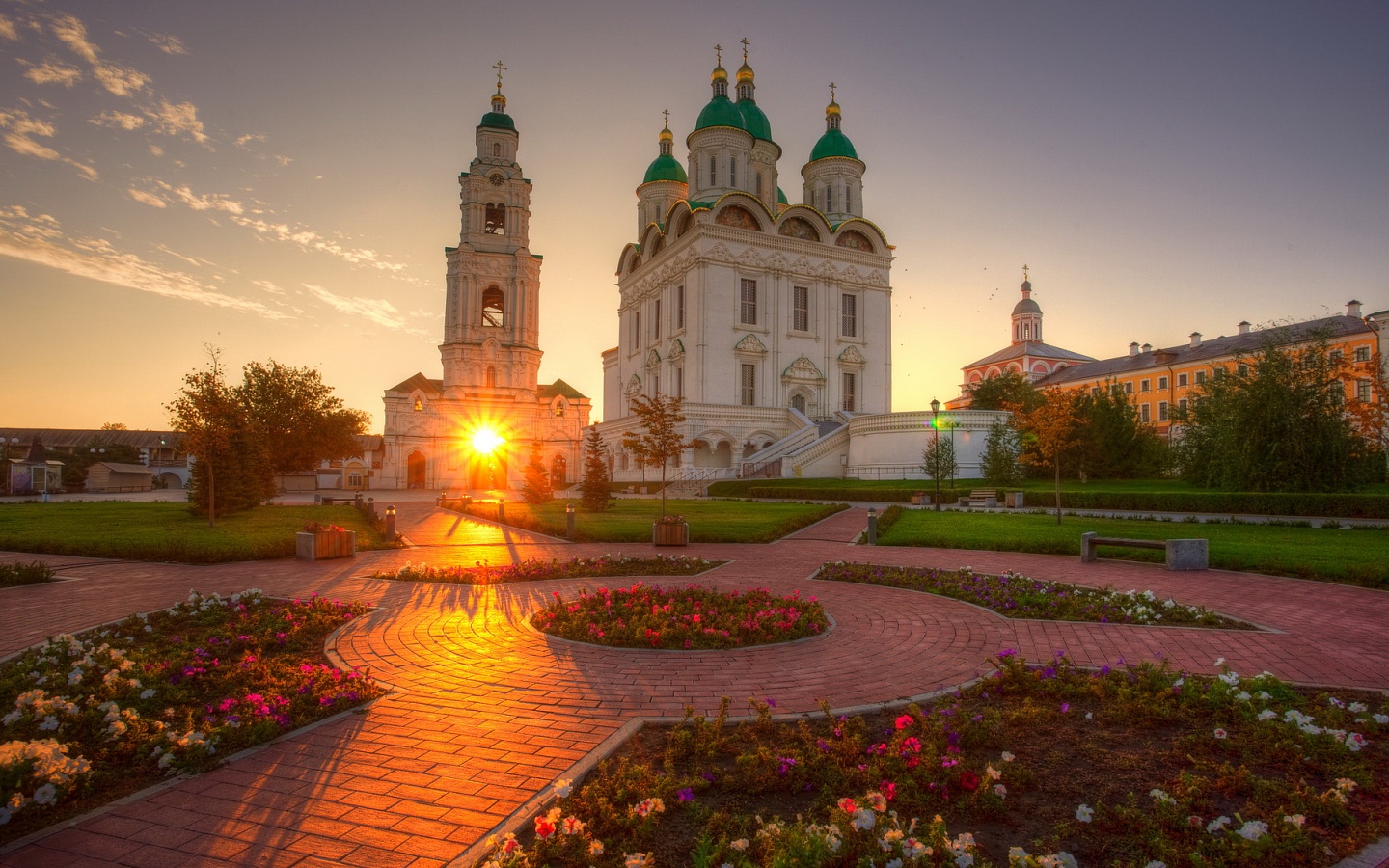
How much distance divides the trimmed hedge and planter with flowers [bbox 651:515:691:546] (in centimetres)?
1711

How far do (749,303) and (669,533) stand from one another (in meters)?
37.1

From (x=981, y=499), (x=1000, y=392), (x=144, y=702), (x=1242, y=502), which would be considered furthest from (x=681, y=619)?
(x=1000, y=392)

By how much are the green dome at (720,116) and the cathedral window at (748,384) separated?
61.6ft

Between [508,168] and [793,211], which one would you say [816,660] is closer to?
[793,211]

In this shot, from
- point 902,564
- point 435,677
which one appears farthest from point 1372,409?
point 435,677

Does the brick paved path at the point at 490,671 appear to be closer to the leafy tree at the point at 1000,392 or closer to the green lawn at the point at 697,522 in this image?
the green lawn at the point at 697,522

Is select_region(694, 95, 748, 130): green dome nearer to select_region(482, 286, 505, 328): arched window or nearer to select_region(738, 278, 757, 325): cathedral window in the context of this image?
select_region(738, 278, 757, 325): cathedral window

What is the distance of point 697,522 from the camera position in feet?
64.4

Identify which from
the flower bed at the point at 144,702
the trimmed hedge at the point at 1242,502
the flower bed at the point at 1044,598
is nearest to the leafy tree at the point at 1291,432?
the trimmed hedge at the point at 1242,502

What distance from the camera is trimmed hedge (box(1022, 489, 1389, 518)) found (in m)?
20.2

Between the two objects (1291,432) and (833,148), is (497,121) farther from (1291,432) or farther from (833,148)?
(1291,432)

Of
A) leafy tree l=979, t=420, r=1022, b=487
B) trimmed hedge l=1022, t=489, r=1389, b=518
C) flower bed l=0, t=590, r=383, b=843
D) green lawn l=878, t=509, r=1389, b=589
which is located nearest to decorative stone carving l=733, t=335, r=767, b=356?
leafy tree l=979, t=420, r=1022, b=487

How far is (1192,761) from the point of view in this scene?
14.4ft

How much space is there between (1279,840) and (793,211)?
172 feet
